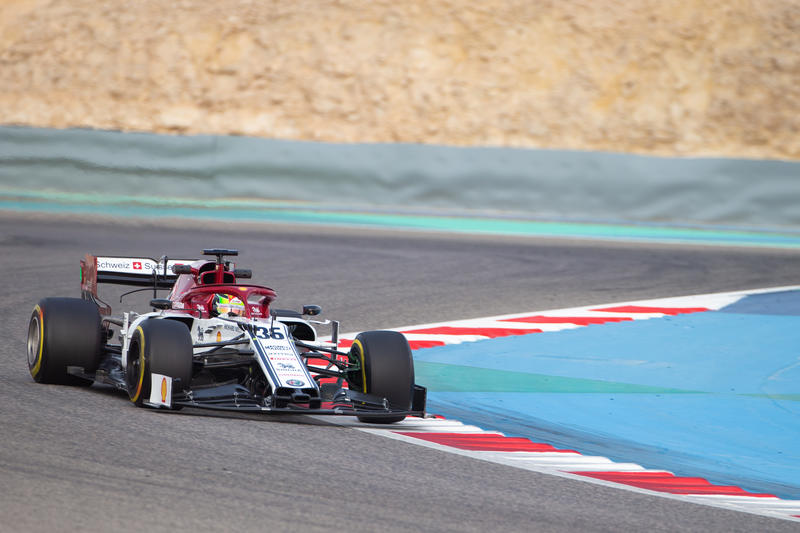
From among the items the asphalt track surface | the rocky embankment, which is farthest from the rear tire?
the rocky embankment

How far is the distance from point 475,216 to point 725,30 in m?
10.7

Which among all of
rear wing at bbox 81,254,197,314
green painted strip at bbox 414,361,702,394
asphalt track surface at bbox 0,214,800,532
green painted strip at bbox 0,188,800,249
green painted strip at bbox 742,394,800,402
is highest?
green painted strip at bbox 0,188,800,249

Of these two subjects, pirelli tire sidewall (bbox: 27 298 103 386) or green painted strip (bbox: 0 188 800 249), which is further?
green painted strip (bbox: 0 188 800 249)

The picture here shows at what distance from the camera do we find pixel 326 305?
39.2ft

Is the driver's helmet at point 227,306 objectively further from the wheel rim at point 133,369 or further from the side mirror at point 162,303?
the wheel rim at point 133,369

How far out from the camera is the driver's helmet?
740cm

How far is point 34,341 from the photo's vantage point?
7.84 m

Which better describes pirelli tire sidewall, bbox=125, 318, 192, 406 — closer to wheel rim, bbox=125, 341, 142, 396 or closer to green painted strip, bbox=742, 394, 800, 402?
wheel rim, bbox=125, 341, 142, 396

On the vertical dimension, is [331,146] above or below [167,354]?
above

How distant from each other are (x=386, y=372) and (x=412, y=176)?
1547cm

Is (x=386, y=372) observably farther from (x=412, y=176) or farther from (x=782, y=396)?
(x=412, y=176)

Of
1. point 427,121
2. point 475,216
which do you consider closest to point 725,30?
point 427,121

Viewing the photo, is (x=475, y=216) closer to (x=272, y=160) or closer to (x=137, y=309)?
(x=272, y=160)

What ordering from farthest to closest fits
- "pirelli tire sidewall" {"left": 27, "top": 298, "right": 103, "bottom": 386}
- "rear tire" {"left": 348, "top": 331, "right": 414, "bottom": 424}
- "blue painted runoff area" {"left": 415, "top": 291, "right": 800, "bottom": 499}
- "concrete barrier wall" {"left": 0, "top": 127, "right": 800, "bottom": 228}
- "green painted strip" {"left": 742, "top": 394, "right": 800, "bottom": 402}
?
1. "concrete barrier wall" {"left": 0, "top": 127, "right": 800, "bottom": 228}
2. "green painted strip" {"left": 742, "top": 394, "right": 800, "bottom": 402}
3. "pirelli tire sidewall" {"left": 27, "top": 298, "right": 103, "bottom": 386}
4. "rear tire" {"left": 348, "top": 331, "right": 414, "bottom": 424}
5. "blue painted runoff area" {"left": 415, "top": 291, "right": 800, "bottom": 499}
